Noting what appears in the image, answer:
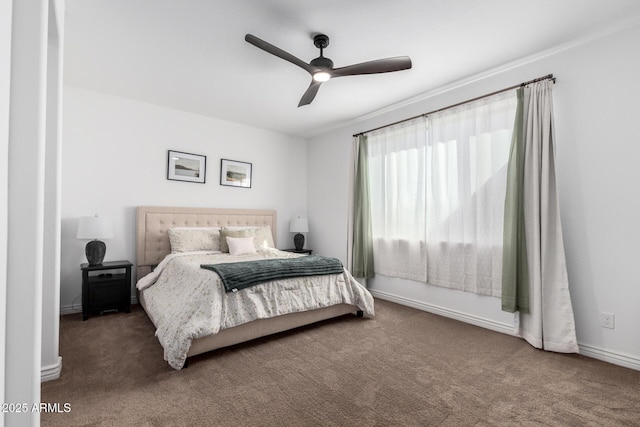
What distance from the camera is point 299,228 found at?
5.22m

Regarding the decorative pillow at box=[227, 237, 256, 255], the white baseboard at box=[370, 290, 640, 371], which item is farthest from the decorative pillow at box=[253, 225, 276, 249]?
the white baseboard at box=[370, 290, 640, 371]

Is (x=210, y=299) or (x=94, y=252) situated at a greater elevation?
(x=94, y=252)

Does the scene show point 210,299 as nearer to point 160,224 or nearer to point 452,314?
point 160,224

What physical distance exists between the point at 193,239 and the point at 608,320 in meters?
4.24

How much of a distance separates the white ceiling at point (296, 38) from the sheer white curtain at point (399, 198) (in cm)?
59

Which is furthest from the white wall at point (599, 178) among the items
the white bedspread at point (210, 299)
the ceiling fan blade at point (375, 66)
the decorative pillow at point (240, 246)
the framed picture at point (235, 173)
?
the framed picture at point (235, 173)

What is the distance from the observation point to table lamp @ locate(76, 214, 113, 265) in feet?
10.8

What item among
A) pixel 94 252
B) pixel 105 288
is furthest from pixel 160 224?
pixel 105 288

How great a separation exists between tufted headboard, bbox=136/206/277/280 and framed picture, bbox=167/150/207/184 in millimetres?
452

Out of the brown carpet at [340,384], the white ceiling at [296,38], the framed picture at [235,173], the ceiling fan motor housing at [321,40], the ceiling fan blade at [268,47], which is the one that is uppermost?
the white ceiling at [296,38]

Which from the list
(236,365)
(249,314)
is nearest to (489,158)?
(249,314)

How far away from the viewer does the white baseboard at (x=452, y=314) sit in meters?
3.08

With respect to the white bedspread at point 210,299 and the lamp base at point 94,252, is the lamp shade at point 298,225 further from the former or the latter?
the lamp base at point 94,252

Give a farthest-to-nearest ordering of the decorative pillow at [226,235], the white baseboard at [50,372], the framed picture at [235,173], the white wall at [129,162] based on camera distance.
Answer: the framed picture at [235,173], the decorative pillow at [226,235], the white wall at [129,162], the white baseboard at [50,372]
